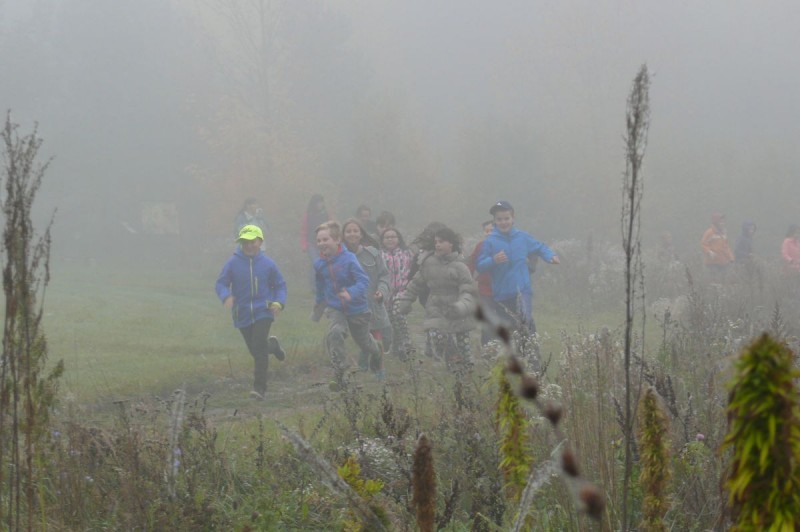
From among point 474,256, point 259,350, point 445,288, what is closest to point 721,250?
point 474,256

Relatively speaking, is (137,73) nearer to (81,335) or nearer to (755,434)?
(81,335)

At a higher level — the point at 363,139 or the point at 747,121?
the point at 747,121

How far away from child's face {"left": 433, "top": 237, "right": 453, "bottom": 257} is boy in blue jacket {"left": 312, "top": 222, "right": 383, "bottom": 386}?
1.04 metres

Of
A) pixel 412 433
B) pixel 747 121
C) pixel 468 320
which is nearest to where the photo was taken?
pixel 412 433

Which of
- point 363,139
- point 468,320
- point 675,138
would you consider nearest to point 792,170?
point 675,138

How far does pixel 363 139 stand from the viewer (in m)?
35.8

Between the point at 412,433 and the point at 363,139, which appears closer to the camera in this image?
the point at 412,433

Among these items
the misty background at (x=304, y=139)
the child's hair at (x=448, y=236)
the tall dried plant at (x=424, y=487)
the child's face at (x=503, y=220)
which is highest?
the misty background at (x=304, y=139)

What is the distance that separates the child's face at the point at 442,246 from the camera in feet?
39.0

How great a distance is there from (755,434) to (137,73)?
A: 44.5m

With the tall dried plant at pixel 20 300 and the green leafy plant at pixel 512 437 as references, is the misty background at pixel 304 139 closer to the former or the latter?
the tall dried plant at pixel 20 300

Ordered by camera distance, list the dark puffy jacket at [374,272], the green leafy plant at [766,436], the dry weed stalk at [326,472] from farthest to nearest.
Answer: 1. the dark puffy jacket at [374,272]
2. the dry weed stalk at [326,472]
3. the green leafy plant at [766,436]

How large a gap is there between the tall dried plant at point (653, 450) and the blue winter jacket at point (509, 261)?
10155mm

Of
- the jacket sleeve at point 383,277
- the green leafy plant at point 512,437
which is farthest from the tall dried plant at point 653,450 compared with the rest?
the jacket sleeve at point 383,277
